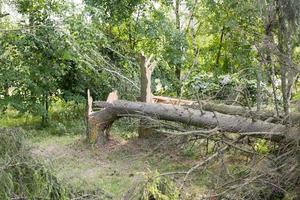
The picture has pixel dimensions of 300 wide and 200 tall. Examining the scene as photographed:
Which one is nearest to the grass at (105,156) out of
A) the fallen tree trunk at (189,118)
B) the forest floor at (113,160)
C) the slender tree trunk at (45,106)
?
the forest floor at (113,160)

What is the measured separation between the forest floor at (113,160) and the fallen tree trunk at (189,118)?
1.60 ft

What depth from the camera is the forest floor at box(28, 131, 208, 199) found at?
6426 mm

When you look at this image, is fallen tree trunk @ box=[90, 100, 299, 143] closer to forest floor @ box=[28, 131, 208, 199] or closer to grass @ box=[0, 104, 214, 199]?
grass @ box=[0, 104, 214, 199]

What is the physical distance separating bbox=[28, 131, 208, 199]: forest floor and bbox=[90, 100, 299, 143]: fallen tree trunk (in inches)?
19.2

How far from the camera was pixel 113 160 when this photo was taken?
25.6 ft

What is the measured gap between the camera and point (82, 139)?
909 cm

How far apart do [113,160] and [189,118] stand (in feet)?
5.22

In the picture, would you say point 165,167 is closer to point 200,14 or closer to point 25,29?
point 25,29

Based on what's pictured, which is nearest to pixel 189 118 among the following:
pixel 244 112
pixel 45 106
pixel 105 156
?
pixel 244 112

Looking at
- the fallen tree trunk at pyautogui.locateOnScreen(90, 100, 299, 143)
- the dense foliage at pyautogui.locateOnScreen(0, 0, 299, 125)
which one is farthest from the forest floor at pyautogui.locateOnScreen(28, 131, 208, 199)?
the dense foliage at pyautogui.locateOnScreen(0, 0, 299, 125)

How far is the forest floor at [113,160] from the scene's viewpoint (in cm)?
643

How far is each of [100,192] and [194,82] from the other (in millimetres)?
6187

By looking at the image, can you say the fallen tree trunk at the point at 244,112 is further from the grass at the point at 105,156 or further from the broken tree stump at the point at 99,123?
the broken tree stump at the point at 99,123

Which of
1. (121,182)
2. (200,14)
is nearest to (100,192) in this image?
(121,182)
